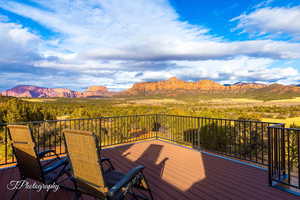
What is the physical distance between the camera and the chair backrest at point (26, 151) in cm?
220

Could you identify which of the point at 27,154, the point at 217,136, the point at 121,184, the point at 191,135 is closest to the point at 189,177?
the point at 121,184

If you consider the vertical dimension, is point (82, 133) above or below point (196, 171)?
above

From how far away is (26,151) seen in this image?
A: 2264 millimetres

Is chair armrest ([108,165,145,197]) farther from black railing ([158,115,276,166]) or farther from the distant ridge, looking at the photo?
the distant ridge

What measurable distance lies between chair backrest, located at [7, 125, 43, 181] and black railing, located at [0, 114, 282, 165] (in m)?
1.50

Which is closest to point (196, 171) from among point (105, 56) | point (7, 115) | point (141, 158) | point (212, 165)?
point (212, 165)

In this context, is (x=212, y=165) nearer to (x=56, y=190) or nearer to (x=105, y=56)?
(x=56, y=190)

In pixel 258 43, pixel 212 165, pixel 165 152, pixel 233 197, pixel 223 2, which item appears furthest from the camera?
pixel 258 43

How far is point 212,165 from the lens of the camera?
396cm

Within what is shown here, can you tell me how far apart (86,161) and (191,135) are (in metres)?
7.99

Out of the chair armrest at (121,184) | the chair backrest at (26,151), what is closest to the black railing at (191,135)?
the chair backrest at (26,151)

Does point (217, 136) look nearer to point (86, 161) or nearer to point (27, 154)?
point (86, 161)

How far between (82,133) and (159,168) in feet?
7.94

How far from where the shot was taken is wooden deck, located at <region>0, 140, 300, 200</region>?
2.67 metres
